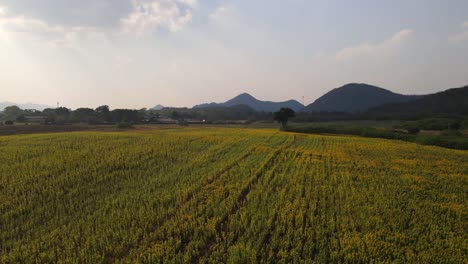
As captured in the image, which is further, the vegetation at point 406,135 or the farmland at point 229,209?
the vegetation at point 406,135

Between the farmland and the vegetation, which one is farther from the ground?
the vegetation

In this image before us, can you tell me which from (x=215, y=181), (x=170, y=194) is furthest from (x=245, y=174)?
(x=170, y=194)

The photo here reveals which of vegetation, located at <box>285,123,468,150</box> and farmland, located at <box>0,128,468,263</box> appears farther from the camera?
vegetation, located at <box>285,123,468,150</box>

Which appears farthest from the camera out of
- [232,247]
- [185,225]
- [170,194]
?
[170,194]

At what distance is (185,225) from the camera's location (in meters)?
14.8

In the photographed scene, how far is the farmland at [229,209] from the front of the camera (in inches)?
490

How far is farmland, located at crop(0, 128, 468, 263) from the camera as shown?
12.5 meters

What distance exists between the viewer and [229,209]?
55.3 ft

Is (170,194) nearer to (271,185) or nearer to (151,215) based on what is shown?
(151,215)

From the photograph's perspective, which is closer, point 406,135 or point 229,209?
point 229,209

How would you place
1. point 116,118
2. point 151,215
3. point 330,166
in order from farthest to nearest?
point 116,118 < point 330,166 < point 151,215

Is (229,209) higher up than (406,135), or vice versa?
(406,135)

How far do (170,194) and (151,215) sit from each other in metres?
3.48

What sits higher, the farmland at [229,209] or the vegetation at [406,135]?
the vegetation at [406,135]
